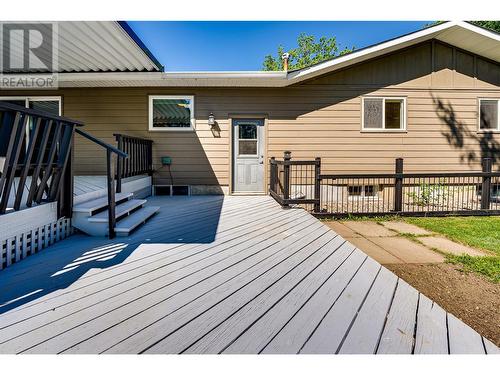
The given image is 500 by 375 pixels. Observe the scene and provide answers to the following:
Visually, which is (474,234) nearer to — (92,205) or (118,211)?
(118,211)

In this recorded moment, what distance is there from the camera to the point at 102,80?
6.45 metres

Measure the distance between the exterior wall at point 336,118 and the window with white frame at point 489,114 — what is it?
181 millimetres

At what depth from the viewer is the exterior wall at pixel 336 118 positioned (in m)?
7.22

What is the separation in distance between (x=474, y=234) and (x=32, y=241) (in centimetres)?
560

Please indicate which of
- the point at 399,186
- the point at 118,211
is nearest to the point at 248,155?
the point at 399,186

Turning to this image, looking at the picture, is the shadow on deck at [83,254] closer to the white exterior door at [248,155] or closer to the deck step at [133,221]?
the deck step at [133,221]

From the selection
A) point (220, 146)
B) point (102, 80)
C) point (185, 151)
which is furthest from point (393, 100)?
point (102, 80)

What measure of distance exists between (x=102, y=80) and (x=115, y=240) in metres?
4.59

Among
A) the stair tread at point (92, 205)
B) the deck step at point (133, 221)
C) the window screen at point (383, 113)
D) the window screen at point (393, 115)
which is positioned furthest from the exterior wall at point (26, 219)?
the window screen at point (393, 115)

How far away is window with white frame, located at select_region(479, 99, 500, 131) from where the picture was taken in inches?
301

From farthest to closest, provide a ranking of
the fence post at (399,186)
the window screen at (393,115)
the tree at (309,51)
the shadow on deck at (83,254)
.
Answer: the tree at (309,51), the window screen at (393,115), the fence post at (399,186), the shadow on deck at (83,254)

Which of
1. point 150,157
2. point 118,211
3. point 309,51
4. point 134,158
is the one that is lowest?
point 118,211

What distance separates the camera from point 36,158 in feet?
10.4
